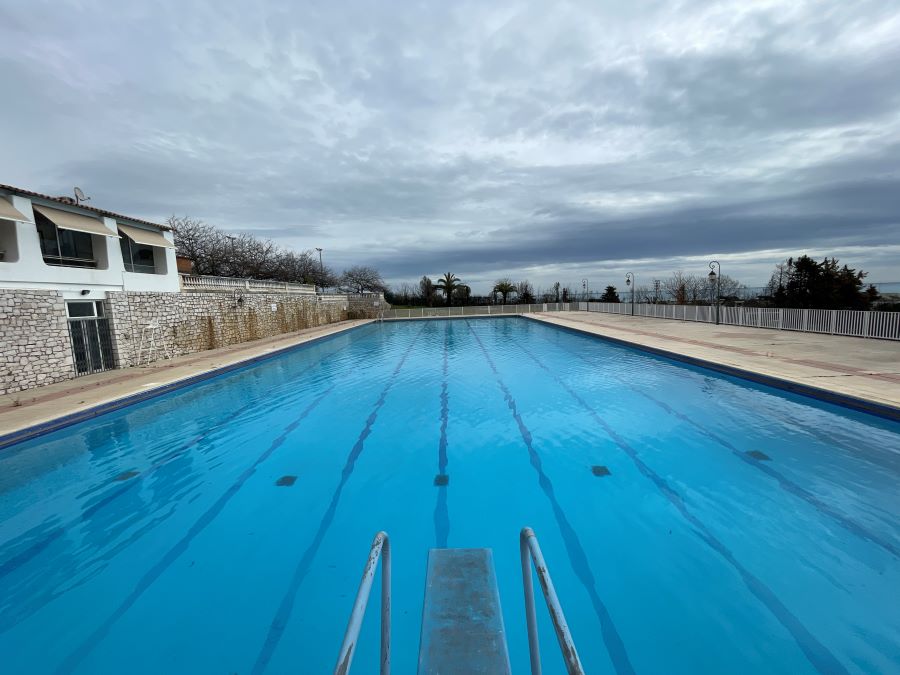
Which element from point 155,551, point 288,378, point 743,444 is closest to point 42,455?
point 155,551

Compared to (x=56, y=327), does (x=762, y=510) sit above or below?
below

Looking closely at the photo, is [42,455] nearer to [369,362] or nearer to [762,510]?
[369,362]

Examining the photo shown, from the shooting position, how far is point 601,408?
Answer: 287 inches

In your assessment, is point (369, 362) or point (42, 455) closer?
point (42, 455)

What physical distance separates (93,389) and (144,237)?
19.9 feet

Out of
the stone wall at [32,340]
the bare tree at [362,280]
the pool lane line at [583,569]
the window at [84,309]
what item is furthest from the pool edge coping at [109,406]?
the bare tree at [362,280]

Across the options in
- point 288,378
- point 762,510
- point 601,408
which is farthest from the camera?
point 288,378

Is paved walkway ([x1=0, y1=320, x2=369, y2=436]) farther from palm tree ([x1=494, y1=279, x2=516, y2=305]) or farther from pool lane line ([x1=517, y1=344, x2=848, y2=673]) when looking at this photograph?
palm tree ([x1=494, y1=279, x2=516, y2=305])

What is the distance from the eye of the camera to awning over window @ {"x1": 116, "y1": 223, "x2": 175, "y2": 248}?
1240cm

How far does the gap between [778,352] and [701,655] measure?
34.8ft

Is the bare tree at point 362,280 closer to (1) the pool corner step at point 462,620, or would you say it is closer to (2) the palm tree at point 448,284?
(2) the palm tree at point 448,284

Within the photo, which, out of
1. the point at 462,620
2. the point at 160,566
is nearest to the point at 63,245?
the point at 160,566

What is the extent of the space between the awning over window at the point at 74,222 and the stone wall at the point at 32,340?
1686 mm

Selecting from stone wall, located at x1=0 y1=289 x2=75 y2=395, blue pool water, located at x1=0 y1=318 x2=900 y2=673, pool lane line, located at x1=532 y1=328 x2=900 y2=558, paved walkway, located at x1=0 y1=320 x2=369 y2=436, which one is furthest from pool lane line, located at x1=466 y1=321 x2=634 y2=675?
stone wall, located at x1=0 y1=289 x2=75 y2=395
